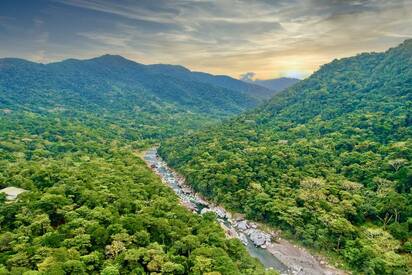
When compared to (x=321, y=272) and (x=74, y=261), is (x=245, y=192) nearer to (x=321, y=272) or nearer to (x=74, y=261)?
(x=321, y=272)

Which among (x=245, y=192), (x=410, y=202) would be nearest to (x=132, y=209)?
(x=245, y=192)

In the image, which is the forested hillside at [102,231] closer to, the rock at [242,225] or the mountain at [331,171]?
the rock at [242,225]

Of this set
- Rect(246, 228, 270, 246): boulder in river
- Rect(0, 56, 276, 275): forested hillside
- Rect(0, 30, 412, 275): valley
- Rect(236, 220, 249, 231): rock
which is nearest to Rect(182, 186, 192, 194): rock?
Rect(0, 30, 412, 275): valley

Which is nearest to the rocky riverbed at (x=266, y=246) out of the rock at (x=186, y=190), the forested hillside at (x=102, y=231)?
the rock at (x=186, y=190)

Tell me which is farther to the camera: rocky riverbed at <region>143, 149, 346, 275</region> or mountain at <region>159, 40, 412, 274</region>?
mountain at <region>159, 40, 412, 274</region>

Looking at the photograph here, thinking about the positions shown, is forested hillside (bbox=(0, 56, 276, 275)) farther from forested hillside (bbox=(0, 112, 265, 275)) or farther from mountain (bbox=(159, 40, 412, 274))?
mountain (bbox=(159, 40, 412, 274))
